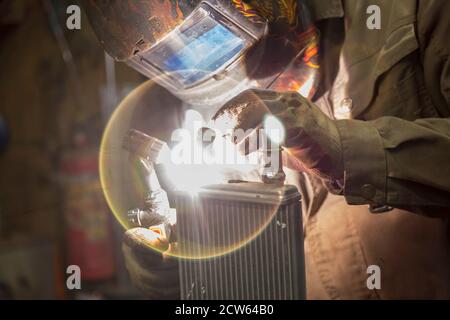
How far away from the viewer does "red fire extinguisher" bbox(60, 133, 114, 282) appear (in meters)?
3.15


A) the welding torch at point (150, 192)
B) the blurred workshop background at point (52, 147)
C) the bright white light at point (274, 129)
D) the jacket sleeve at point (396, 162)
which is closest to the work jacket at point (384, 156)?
the jacket sleeve at point (396, 162)

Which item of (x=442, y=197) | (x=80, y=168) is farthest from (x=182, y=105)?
(x=80, y=168)

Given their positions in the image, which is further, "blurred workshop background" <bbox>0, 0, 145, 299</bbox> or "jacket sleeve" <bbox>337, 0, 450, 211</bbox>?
"blurred workshop background" <bbox>0, 0, 145, 299</bbox>

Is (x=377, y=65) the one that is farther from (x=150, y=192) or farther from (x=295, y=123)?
(x=150, y=192)

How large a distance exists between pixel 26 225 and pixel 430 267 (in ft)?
8.96

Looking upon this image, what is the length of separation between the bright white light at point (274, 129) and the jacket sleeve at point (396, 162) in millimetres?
128

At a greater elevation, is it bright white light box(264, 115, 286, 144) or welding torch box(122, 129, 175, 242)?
bright white light box(264, 115, 286, 144)

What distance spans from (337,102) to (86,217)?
7.30 ft

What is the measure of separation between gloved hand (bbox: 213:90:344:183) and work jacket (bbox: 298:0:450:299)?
0.11 ft

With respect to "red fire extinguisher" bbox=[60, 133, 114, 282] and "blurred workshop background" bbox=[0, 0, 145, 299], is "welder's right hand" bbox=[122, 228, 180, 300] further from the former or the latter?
"red fire extinguisher" bbox=[60, 133, 114, 282]

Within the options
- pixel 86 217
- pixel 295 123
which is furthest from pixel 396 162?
pixel 86 217

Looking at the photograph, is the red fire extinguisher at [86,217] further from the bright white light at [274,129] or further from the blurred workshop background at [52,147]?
the bright white light at [274,129]

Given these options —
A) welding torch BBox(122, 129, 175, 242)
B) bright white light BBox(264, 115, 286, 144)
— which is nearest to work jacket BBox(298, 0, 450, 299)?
bright white light BBox(264, 115, 286, 144)

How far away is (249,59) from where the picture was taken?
132 cm
